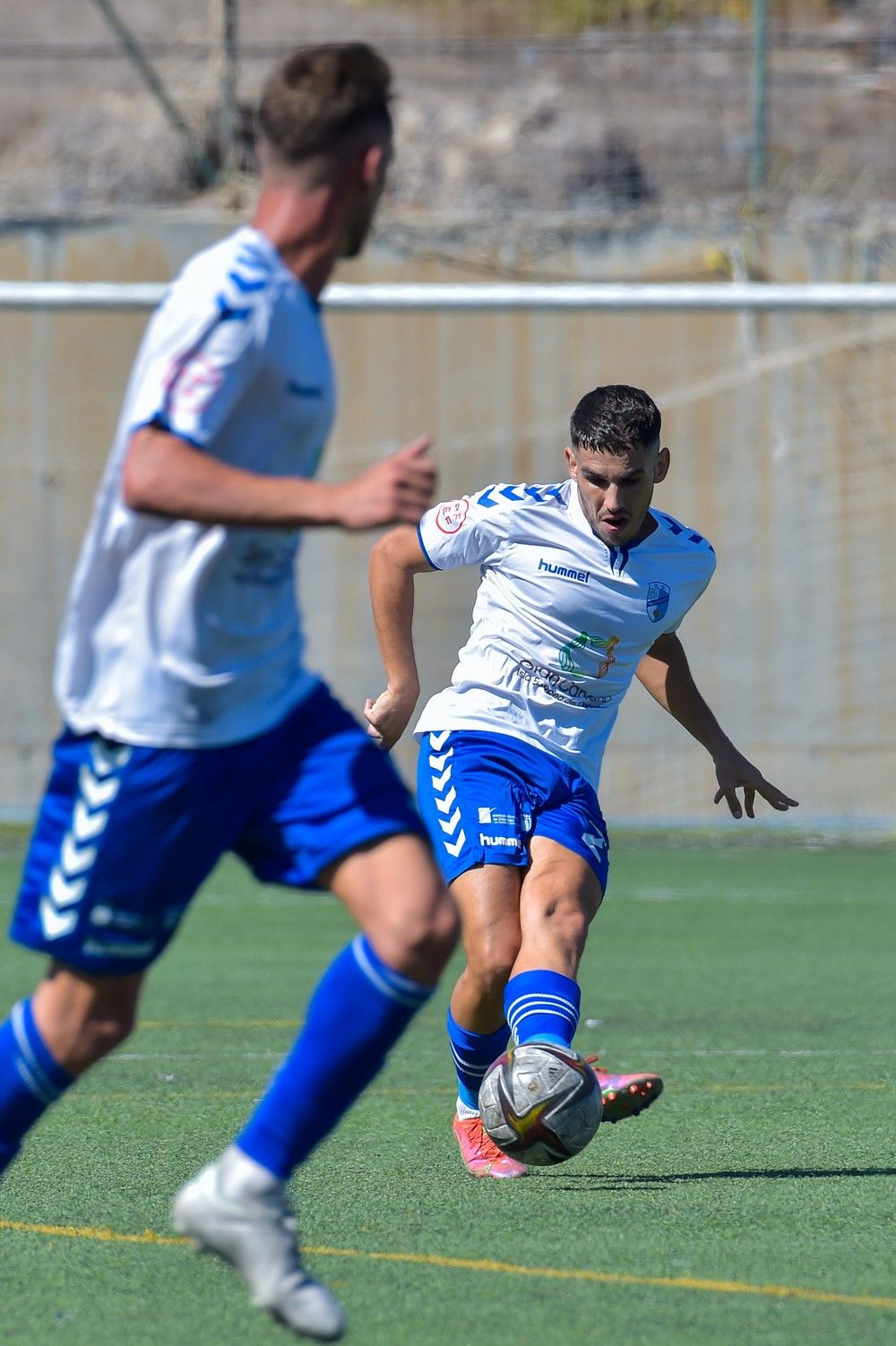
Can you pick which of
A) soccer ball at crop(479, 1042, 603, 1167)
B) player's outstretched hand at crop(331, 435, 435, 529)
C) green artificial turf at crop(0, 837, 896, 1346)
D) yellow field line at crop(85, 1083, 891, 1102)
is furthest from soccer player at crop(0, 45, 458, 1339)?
yellow field line at crop(85, 1083, 891, 1102)

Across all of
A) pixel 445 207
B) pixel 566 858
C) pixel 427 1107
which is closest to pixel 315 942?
pixel 427 1107

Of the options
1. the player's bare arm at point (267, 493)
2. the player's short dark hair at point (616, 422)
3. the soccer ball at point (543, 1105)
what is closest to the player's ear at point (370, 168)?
the player's bare arm at point (267, 493)

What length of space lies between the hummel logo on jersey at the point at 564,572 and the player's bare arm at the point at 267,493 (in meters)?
2.01

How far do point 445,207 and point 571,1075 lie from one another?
38.4ft

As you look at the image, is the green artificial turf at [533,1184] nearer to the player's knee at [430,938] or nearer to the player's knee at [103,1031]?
the player's knee at [103,1031]

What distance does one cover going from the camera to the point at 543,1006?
178 inches

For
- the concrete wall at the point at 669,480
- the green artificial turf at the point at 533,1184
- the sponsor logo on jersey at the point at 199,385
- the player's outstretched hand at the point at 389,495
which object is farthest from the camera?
the concrete wall at the point at 669,480

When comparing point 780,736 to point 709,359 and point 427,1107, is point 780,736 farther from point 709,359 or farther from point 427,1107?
point 427,1107

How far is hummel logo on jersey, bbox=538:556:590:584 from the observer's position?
4.95m

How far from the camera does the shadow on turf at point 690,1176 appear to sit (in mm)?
4531

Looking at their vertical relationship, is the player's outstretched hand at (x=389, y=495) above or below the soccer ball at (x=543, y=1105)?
above

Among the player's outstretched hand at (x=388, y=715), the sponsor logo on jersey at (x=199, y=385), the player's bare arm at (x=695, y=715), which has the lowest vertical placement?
the player's bare arm at (x=695, y=715)

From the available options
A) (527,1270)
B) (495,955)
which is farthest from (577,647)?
(527,1270)

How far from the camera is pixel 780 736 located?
13.2 metres
